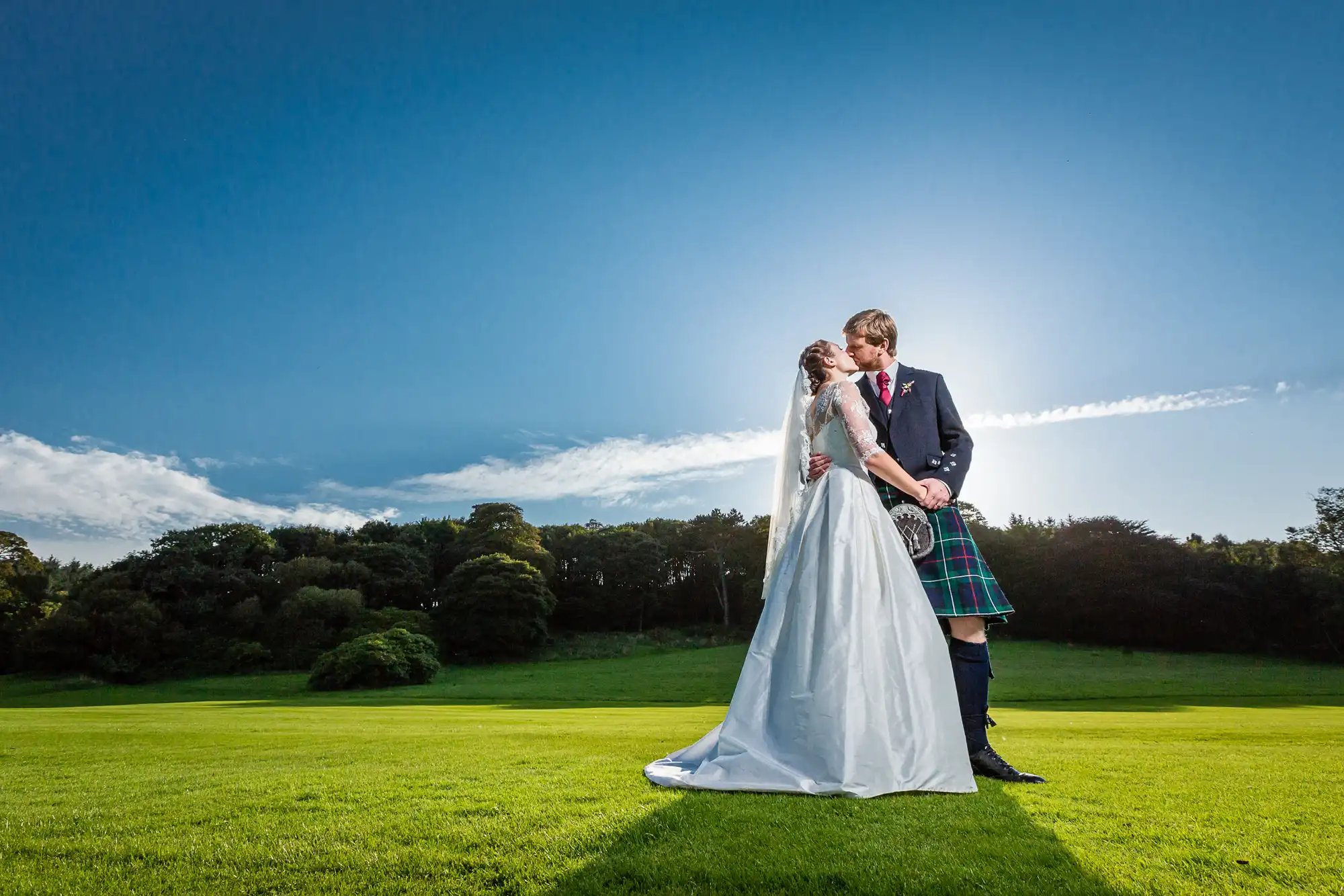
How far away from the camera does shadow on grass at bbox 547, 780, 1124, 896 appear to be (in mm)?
2482

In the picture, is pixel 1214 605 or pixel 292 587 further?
pixel 292 587

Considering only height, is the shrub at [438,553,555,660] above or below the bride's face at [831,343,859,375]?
below

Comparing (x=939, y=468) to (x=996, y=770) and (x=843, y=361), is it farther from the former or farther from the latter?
(x=996, y=770)

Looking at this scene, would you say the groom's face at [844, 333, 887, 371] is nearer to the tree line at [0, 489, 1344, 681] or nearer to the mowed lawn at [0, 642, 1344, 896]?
the mowed lawn at [0, 642, 1344, 896]

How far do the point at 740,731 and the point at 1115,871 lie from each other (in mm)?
2292

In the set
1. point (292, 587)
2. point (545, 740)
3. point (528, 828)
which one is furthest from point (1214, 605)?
point (292, 587)

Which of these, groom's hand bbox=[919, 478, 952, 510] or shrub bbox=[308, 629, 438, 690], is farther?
shrub bbox=[308, 629, 438, 690]

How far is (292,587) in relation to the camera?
171ft

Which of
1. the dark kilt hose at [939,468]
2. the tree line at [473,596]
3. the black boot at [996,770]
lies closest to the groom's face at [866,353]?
the dark kilt hose at [939,468]

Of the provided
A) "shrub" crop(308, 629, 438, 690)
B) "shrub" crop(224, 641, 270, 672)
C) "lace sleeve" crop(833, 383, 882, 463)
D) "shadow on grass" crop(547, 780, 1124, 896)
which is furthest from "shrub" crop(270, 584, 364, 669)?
"shadow on grass" crop(547, 780, 1124, 896)

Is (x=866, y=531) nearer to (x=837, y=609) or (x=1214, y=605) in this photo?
(x=837, y=609)

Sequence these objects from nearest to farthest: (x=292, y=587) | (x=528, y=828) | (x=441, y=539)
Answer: (x=528, y=828) < (x=292, y=587) < (x=441, y=539)

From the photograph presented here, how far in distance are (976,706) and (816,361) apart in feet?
8.91

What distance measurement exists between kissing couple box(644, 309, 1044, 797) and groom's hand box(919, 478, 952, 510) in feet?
0.04
